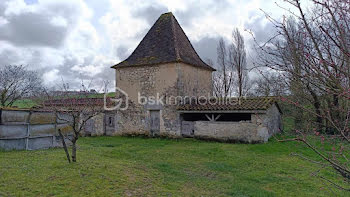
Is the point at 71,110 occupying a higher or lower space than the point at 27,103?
lower

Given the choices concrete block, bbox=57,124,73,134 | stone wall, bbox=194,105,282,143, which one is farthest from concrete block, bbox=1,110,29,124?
stone wall, bbox=194,105,282,143

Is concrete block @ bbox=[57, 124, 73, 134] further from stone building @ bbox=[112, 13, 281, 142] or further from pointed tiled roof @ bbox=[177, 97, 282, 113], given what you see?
pointed tiled roof @ bbox=[177, 97, 282, 113]

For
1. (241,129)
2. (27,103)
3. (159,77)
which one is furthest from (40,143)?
(241,129)

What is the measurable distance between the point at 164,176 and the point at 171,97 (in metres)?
7.40

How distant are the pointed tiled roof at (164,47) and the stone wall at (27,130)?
5.66 m

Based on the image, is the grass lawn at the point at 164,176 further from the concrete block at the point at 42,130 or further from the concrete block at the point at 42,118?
the concrete block at the point at 42,118

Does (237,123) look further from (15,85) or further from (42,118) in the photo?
(15,85)

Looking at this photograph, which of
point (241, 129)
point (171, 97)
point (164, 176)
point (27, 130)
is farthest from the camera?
point (171, 97)

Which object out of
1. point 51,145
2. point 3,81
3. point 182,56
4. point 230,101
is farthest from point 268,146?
point 3,81

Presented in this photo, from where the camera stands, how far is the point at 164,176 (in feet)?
21.7

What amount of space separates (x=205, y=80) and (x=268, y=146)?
22.0ft

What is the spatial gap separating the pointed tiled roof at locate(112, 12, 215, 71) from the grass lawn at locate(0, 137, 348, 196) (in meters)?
6.32

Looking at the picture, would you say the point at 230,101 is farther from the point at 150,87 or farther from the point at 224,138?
the point at 150,87

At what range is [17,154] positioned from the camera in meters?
8.64
